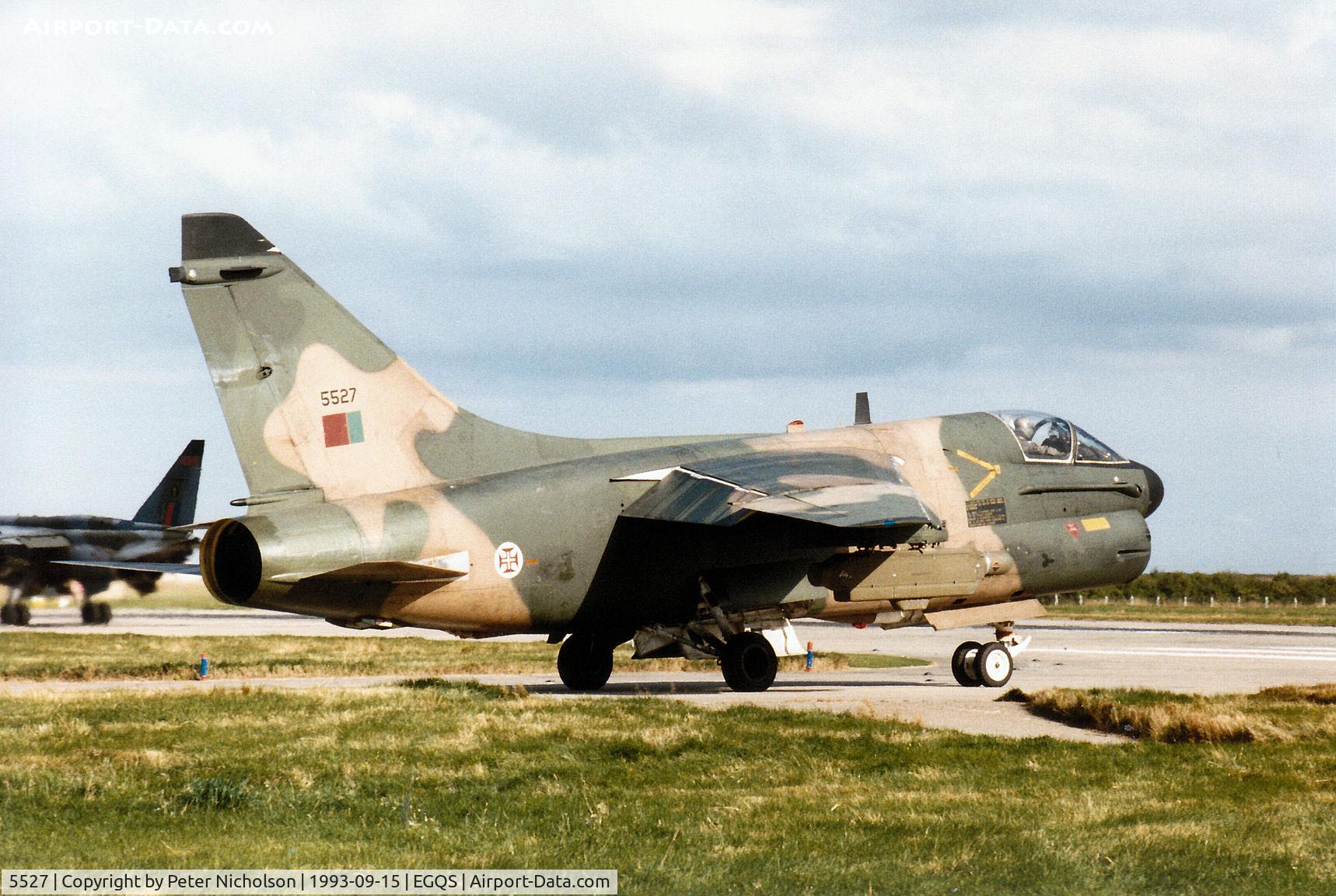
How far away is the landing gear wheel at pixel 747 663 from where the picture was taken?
20156 millimetres

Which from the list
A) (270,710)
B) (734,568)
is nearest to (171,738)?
(270,710)

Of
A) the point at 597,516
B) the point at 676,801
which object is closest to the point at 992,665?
the point at 597,516

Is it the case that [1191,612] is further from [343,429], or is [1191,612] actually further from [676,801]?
[676,801]

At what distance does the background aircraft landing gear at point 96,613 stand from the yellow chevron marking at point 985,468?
93.9ft

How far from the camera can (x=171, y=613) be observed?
205 ft

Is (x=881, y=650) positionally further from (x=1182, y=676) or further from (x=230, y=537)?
(x=230, y=537)

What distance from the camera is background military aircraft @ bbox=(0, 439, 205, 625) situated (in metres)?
38.2

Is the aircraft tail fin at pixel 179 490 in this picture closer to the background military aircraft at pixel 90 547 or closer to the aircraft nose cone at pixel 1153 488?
the background military aircraft at pixel 90 547

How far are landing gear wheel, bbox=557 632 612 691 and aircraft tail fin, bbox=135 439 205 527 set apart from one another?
31.8 m

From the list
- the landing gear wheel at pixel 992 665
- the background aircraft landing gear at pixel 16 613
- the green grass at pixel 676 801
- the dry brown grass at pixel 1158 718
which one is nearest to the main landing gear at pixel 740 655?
the landing gear wheel at pixel 992 665

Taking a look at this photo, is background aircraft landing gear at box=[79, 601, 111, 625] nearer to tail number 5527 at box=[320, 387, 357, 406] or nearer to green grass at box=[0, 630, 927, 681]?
green grass at box=[0, 630, 927, 681]

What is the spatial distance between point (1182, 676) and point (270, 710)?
16.4 metres

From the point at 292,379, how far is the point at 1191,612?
54.9 meters

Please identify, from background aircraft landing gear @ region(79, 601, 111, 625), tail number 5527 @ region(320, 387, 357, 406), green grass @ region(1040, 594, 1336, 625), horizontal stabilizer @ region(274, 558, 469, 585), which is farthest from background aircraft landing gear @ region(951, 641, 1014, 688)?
green grass @ region(1040, 594, 1336, 625)
